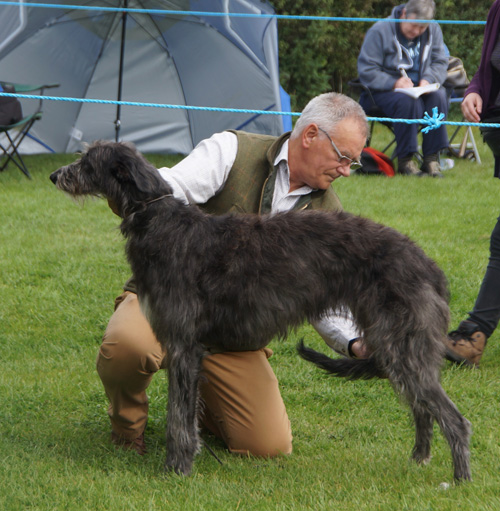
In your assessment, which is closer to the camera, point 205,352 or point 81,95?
point 205,352

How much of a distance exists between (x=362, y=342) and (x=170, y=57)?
8.00 metres

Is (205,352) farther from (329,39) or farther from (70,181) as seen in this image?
(329,39)

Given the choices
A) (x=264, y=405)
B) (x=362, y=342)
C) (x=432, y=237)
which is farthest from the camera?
(x=432, y=237)

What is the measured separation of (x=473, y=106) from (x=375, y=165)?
5113mm

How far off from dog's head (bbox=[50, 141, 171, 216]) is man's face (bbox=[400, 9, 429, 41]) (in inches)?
296

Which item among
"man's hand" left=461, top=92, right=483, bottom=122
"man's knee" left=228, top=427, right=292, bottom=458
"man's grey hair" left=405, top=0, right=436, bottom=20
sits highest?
"man's hand" left=461, top=92, right=483, bottom=122

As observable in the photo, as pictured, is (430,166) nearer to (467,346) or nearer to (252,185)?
(467,346)

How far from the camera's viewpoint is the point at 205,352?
327 centimetres

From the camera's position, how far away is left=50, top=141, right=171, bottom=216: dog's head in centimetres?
309

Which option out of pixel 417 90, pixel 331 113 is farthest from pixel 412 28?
pixel 331 113

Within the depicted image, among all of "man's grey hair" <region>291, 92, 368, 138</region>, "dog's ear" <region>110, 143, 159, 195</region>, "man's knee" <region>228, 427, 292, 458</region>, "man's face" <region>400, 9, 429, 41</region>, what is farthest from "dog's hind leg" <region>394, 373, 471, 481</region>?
"man's face" <region>400, 9, 429, 41</region>

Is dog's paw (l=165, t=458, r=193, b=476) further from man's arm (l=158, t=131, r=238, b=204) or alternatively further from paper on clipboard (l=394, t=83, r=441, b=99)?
paper on clipboard (l=394, t=83, r=441, b=99)

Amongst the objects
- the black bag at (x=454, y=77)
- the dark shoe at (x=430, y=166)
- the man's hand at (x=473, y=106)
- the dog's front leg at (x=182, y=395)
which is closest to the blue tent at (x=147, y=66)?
the dark shoe at (x=430, y=166)

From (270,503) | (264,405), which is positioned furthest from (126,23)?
(270,503)
